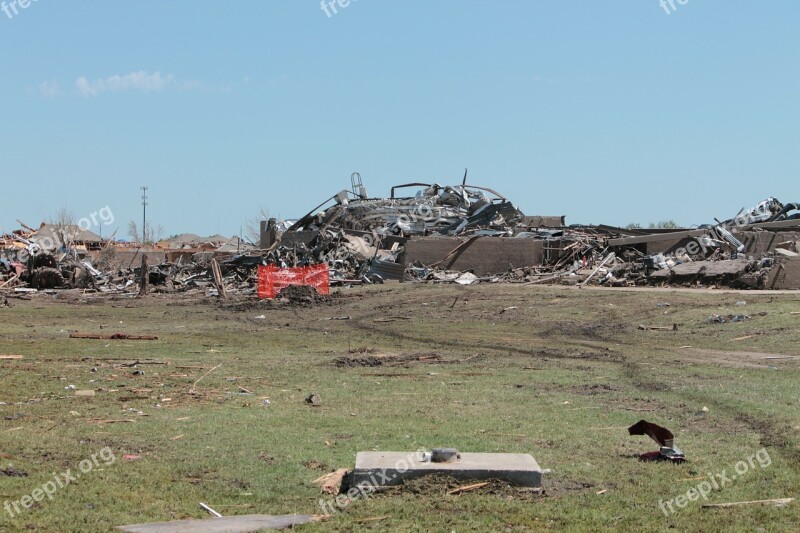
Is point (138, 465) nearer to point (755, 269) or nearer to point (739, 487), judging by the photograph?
point (739, 487)

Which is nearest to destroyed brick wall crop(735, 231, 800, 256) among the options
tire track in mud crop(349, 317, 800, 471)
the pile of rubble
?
tire track in mud crop(349, 317, 800, 471)

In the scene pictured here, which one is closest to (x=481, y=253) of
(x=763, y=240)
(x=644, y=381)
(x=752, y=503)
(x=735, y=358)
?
(x=763, y=240)

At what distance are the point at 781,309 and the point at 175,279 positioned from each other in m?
27.9

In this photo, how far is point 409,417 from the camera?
448 inches

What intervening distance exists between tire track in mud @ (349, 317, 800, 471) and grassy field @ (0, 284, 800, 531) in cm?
5

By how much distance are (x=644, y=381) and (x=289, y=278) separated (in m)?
24.9

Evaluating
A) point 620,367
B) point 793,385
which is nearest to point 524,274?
point 620,367

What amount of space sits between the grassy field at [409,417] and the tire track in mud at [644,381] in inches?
1.9

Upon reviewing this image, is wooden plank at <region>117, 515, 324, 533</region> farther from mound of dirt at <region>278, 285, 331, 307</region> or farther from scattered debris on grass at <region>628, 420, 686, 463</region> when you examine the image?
mound of dirt at <region>278, 285, 331, 307</region>

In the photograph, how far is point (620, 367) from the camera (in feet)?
55.6

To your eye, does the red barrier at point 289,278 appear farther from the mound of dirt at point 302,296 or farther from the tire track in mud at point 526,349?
the tire track in mud at point 526,349

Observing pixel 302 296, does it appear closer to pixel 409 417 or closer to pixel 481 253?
pixel 481 253

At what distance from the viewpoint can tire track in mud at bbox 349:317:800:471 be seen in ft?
32.0

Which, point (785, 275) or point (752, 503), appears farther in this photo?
point (785, 275)
